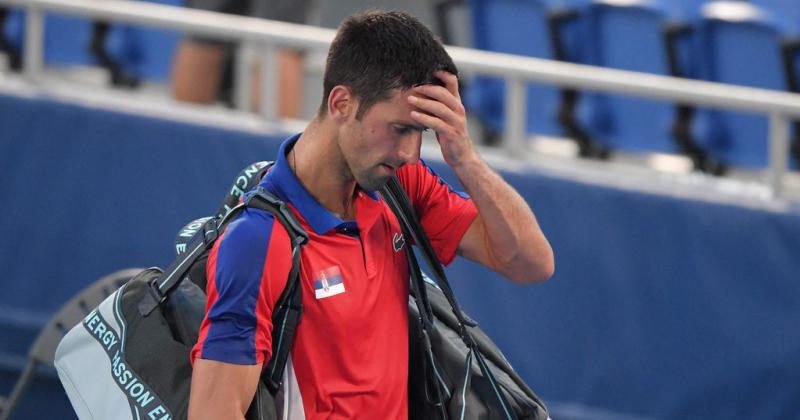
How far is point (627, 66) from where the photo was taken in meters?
6.29

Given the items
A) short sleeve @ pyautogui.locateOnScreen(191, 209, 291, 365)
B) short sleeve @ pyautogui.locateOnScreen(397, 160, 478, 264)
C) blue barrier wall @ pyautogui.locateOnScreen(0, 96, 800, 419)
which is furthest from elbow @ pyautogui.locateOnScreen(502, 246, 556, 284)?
blue barrier wall @ pyautogui.locateOnScreen(0, 96, 800, 419)

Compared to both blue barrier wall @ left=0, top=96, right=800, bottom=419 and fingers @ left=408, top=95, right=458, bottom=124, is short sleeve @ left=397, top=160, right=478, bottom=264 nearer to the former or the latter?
fingers @ left=408, top=95, right=458, bottom=124

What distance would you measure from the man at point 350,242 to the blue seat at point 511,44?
11.5 feet

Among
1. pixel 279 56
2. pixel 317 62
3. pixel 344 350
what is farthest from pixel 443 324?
pixel 317 62

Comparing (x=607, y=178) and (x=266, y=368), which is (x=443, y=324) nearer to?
(x=266, y=368)

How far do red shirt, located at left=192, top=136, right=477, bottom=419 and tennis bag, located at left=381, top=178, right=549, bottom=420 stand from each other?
47mm

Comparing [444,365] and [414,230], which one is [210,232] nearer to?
[414,230]

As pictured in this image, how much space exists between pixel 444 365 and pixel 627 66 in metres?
3.73

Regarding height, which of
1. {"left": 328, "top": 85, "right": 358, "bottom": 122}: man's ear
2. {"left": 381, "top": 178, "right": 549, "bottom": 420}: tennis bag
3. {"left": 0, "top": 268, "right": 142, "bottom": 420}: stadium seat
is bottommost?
{"left": 0, "top": 268, "right": 142, "bottom": 420}: stadium seat

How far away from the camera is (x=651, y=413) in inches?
200

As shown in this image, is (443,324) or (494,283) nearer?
(443,324)

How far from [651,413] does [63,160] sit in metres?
2.51

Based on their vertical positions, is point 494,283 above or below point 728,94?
below

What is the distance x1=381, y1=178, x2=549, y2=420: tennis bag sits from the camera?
2.81 metres
